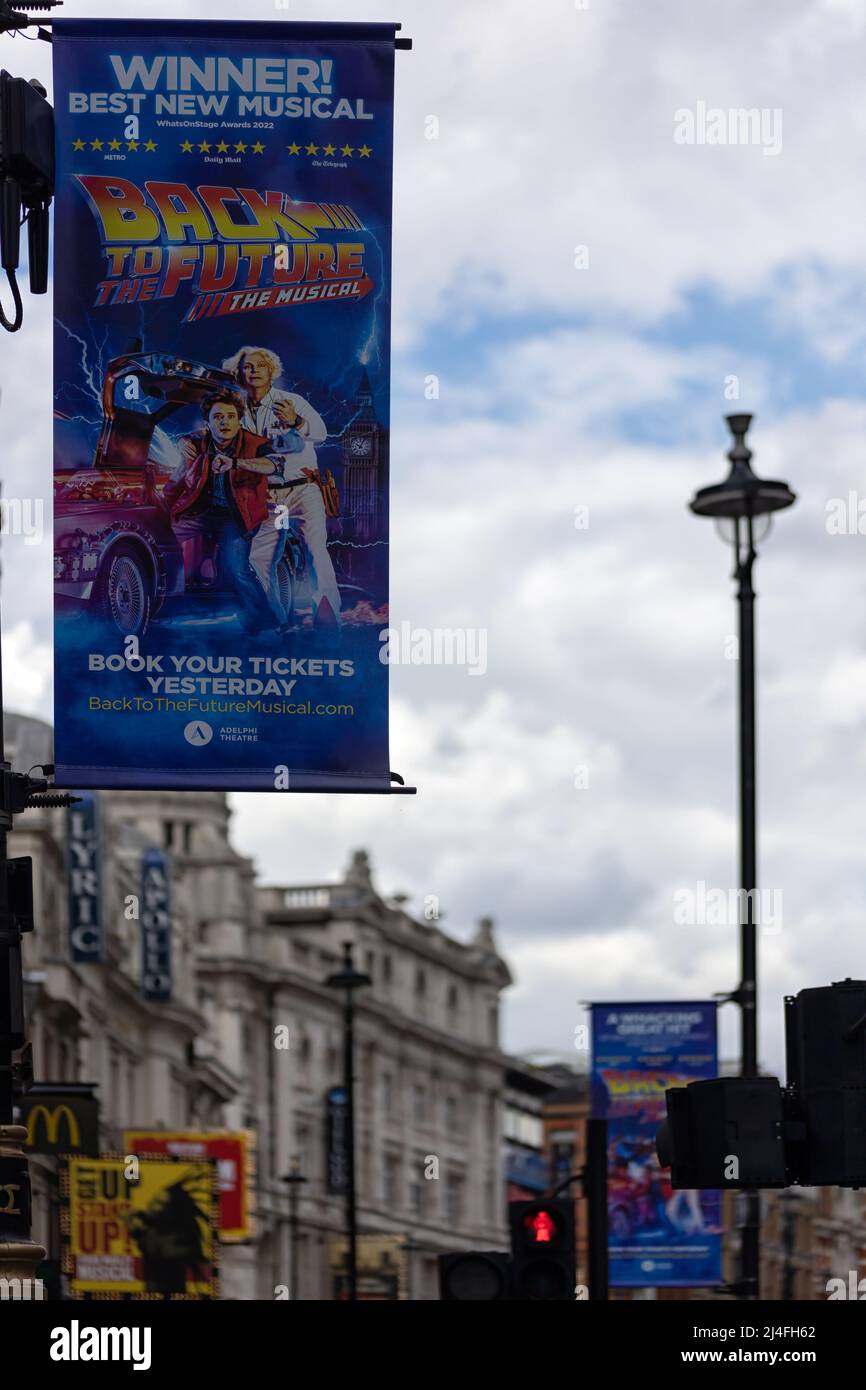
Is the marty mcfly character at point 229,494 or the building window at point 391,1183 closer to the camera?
the marty mcfly character at point 229,494

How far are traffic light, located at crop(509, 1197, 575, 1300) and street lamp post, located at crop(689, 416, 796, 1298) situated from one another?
16.5 ft

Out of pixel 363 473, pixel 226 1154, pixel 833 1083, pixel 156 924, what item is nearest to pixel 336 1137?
pixel 156 924

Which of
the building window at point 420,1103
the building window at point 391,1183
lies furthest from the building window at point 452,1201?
the building window at point 391,1183

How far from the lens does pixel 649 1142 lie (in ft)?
86.0

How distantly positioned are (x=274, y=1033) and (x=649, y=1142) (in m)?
76.7

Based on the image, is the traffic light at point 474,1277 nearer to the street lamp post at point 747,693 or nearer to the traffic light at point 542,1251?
the traffic light at point 542,1251

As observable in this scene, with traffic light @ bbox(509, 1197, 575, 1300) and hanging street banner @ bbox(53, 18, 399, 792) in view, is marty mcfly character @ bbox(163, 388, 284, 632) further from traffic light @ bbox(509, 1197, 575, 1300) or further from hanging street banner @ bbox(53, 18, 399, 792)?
Result: traffic light @ bbox(509, 1197, 575, 1300)

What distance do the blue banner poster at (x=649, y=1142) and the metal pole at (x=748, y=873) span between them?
2699 millimetres

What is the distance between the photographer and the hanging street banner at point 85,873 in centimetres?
6675

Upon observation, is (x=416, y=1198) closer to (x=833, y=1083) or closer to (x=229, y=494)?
(x=229, y=494)
